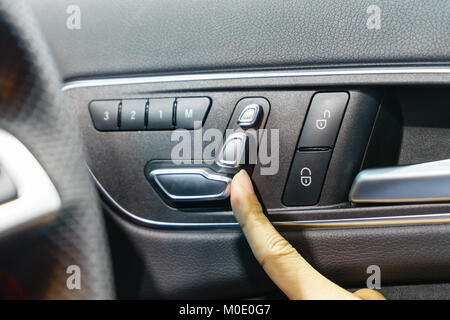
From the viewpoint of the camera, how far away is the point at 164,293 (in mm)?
879

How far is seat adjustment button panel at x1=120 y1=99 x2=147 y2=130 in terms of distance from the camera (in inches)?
33.1

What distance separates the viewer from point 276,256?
30.5 inches

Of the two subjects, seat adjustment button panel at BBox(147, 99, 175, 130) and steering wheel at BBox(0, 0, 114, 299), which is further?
seat adjustment button panel at BBox(147, 99, 175, 130)

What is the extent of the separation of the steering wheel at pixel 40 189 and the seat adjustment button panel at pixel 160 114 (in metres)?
0.25

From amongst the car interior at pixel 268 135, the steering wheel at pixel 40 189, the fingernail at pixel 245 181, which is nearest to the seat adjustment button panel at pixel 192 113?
the car interior at pixel 268 135

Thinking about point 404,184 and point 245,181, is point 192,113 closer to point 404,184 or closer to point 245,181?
point 245,181

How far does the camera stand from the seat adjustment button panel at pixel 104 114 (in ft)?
2.79

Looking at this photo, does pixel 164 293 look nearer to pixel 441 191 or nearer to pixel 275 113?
pixel 275 113

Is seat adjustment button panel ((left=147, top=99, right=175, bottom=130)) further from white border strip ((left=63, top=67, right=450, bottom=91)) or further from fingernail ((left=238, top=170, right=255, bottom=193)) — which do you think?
fingernail ((left=238, top=170, right=255, bottom=193))

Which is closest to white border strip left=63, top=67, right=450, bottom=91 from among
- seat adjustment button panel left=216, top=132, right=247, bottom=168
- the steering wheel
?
seat adjustment button panel left=216, top=132, right=247, bottom=168

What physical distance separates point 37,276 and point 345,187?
1.65ft

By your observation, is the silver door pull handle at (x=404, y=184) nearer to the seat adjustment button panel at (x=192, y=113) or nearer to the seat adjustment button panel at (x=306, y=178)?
the seat adjustment button panel at (x=306, y=178)

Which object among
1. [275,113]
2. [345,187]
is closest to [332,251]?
[345,187]

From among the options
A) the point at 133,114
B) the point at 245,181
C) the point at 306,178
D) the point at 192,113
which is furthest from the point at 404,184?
the point at 133,114
